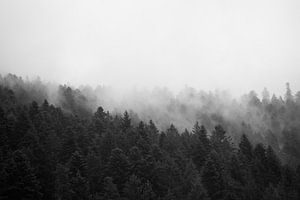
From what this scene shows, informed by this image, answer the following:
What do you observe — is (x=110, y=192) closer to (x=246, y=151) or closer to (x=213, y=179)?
(x=213, y=179)

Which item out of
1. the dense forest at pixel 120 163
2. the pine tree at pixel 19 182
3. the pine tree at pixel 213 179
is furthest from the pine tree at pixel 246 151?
the pine tree at pixel 19 182

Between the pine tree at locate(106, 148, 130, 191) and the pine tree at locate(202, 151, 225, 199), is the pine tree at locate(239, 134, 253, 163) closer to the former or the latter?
the pine tree at locate(202, 151, 225, 199)

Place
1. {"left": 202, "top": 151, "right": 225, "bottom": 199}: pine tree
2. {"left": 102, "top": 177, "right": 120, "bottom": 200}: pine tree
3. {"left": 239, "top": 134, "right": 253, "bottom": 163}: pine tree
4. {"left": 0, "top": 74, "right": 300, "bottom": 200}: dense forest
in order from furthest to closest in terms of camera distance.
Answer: {"left": 239, "top": 134, "right": 253, "bottom": 163}: pine tree
{"left": 202, "top": 151, "right": 225, "bottom": 199}: pine tree
{"left": 0, "top": 74, "right": 300, "bottom": 200}: dense forest
{"left": 102, "top": 177, "right": 120, "bottom": 200}: pine tree

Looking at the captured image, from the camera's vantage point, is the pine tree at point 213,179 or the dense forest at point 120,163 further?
the pine tree at point 213,179

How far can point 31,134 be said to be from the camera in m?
64.8

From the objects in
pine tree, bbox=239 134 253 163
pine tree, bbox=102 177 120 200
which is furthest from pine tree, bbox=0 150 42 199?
pine tree, bbox=239 134 253 163

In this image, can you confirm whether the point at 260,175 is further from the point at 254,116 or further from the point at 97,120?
the point at 254,116

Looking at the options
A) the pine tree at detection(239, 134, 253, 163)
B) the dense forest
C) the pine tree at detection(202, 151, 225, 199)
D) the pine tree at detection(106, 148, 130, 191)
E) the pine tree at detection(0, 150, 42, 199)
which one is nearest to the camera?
the pine tree at detection(0, 150, 42, 199)

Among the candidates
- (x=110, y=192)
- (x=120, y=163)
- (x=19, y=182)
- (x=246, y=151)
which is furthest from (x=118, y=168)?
(x=246, y=151)

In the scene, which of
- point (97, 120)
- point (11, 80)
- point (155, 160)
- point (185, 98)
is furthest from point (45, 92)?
point (155, 160)

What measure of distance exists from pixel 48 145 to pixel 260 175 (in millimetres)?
39631

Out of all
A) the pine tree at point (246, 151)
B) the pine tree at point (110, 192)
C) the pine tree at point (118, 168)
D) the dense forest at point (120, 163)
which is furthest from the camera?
the pine tree at point (246, 151)

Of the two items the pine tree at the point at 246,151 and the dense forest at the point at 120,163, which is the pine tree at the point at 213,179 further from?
the pine tree at the point at 246,151

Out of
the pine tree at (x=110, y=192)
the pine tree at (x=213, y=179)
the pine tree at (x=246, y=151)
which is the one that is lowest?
the pine tree at (x=110, y=192)
